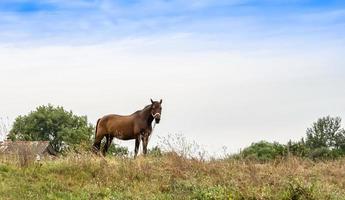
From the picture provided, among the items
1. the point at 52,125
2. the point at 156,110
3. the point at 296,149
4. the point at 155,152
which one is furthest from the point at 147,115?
the point at 52,125

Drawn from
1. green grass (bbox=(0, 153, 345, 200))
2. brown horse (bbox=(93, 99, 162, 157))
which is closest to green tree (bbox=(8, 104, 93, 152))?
brown horse (bbox=(93, 99, 162, 157))

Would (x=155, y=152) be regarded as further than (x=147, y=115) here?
No

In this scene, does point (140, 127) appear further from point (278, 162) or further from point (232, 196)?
point (232, 196)

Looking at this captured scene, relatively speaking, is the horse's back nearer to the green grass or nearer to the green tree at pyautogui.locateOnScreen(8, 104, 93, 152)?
the green grass

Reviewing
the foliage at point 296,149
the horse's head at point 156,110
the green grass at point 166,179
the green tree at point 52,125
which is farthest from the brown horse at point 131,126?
the green tree at point 52,125

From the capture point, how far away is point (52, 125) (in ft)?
186

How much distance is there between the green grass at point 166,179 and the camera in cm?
1176

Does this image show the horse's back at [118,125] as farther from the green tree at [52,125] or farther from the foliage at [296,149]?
the green tree at [52,125]

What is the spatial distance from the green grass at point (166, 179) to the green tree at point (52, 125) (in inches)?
1595

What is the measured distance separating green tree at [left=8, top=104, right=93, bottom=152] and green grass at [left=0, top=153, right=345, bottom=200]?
40516 mm

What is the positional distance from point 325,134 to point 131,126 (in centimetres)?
4306

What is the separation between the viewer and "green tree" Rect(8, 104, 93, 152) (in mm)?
54906

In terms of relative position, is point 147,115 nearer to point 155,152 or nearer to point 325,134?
point 155,152

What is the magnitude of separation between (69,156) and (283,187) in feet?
18.4
